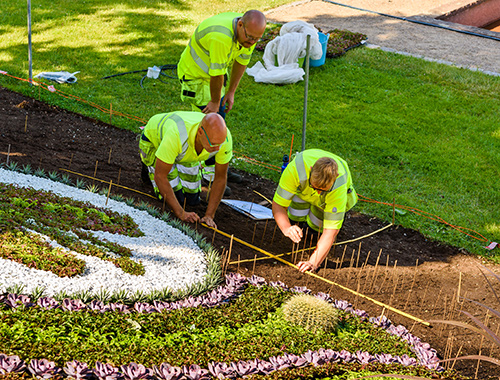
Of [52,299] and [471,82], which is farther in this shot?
[471,82]

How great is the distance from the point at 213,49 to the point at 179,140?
121 centimetres

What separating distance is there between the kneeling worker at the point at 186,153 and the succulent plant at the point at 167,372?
6.61 ft

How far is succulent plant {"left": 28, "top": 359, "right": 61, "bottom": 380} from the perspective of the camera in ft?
9.90

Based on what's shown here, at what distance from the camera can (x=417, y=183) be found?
7109 millimetres

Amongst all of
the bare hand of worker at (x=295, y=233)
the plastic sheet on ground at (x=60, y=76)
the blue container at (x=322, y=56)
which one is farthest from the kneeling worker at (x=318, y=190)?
the blue container at (x=322, y=56)

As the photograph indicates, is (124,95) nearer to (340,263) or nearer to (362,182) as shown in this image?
(362,182)

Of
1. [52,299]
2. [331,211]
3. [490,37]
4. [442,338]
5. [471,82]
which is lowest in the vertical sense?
[442,338]

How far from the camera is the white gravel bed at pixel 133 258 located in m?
3.82

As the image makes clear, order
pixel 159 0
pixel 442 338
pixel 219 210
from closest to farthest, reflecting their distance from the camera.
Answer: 1. pixel 442 338
2. pixel 219 210
3. pixel 159 0

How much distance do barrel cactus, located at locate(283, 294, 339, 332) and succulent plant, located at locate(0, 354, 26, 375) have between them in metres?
1.90

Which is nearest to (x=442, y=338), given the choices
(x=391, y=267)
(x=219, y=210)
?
(x=391, y=267)

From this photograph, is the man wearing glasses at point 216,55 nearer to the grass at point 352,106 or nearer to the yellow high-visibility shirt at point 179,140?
the yellow high-visibility shirt at point 179,140

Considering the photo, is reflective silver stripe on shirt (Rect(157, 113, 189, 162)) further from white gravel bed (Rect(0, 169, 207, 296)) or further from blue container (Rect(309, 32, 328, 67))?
blue container (Rect(309, 32, 328, 67))

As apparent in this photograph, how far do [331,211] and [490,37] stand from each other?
10.2 metres
